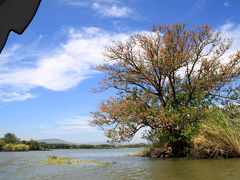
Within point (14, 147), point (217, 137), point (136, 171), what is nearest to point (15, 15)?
point (136, 171)

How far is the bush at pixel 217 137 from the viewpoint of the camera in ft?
32.1

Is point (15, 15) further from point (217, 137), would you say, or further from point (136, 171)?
point (217, 137)

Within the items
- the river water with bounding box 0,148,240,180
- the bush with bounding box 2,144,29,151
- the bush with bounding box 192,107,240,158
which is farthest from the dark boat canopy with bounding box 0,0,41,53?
the bush with bounding box 2,144,29,151

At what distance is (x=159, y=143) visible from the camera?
15.3 m

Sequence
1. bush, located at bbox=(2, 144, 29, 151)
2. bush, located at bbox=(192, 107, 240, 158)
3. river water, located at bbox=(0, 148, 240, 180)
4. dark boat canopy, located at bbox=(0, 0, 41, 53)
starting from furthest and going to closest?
bush, located at bbox=(2, 144, 29, 151)
bush, located at bbox=(192, 107, 240, 158)
river water, located at bbox=(0, 148, 240, 180)
dark boat canopy, located at bbox=(0, 0, 41, 53)

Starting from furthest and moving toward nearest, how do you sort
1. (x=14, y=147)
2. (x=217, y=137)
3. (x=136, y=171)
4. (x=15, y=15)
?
1. (x=14, y=147)
2. (x=217, y=137)
3. (x=136, y=171)
4. (x=15, y=15)

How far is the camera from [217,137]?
33.2 feet

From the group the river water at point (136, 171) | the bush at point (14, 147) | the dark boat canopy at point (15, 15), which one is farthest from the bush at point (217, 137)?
the bush at point (14, 147)

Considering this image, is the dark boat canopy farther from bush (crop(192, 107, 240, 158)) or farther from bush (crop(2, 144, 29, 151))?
bush (crop(2, 144, 29, 151))

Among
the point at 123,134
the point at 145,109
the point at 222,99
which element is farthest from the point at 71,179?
the point at 222,99

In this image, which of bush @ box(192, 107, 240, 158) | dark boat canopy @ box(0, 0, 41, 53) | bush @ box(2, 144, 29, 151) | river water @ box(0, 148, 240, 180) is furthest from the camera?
bush @ box(2, 144, 29, 151)

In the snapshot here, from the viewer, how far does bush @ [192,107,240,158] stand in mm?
9797

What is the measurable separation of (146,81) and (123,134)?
3.72 meters

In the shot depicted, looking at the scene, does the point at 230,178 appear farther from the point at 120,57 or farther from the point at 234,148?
the point at 120,57
